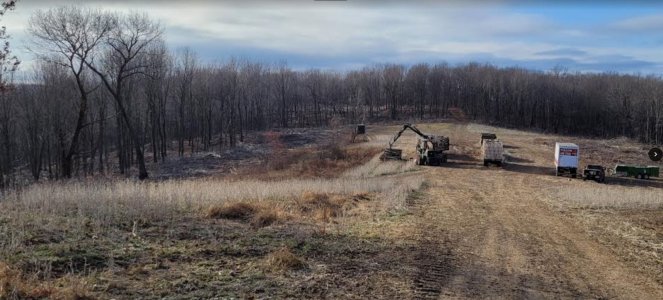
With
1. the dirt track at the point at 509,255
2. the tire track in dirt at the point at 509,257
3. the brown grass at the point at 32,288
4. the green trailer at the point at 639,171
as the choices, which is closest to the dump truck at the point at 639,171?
the green trailer at the point at 639,171

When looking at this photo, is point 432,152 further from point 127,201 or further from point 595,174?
point 127,201

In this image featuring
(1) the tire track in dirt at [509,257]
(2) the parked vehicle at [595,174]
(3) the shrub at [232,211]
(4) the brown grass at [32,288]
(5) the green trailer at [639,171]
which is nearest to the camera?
(4) the brown grass at [32,288]

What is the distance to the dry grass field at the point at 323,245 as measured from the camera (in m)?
7.29

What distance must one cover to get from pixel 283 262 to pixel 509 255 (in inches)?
200

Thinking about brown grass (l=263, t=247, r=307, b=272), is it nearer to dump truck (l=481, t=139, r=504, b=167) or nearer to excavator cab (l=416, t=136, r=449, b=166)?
excavator cab (l=416, t=136, r=449, b=166)

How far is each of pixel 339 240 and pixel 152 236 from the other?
3716 millimetres

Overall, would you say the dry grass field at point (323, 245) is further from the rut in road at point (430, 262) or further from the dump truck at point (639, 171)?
the dump truck at point (639, 171)

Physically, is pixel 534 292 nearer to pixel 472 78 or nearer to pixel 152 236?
pixel 152 236

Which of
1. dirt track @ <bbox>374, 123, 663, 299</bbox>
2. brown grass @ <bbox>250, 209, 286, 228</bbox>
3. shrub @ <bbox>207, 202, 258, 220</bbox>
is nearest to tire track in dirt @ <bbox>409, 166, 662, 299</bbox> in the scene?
dirt track @ <bbox>374, 123, 663, 299</bbox>

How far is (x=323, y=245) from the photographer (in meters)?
10.1

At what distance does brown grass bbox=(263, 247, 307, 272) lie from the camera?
26.6ft

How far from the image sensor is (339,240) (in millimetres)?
10797

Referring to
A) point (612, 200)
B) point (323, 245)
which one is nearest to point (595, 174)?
point (612, 200)

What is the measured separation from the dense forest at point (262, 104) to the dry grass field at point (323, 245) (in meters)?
32.0
